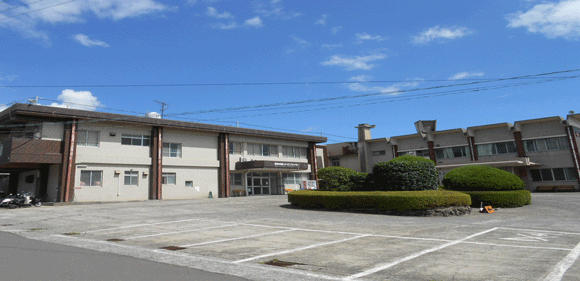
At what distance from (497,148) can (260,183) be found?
25349 millimetres

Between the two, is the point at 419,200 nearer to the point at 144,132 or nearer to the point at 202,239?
the point at 202,239

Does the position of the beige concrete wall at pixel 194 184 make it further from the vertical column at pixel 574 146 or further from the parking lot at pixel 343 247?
the vertical column at pixel 574 146

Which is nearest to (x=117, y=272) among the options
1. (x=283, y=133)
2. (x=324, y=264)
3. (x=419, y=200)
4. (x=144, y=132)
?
(x=324, y=264)

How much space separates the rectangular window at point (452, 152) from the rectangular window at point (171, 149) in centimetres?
2957

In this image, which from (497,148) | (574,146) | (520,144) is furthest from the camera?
(497,148)

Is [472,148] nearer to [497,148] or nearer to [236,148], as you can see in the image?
[497,148]

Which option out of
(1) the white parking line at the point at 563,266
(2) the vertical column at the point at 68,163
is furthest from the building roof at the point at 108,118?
(1) the white parking line at the point at 563,266

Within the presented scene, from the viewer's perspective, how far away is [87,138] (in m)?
25.7

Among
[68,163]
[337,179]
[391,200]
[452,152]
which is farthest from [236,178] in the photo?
[452,152]

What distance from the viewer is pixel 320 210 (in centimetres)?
1823

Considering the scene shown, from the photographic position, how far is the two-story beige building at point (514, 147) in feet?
109

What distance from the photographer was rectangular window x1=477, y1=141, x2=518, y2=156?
3619 cm

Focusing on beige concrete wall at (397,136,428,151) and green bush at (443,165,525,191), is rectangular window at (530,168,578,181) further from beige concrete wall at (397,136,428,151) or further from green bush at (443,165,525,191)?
green bush at (443,165,525,191)

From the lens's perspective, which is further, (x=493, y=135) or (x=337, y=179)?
(x=493, y=135)
